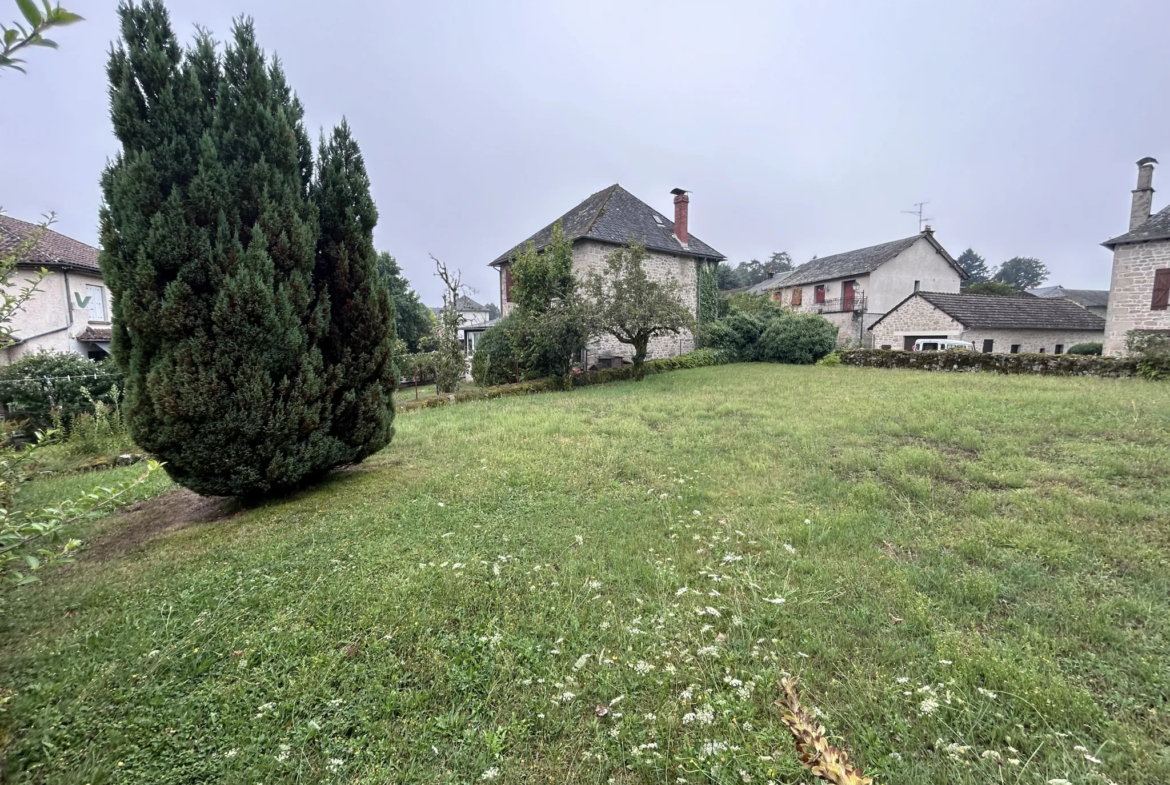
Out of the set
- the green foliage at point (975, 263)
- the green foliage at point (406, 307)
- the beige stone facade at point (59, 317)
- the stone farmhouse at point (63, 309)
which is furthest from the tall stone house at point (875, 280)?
the green foliage at point (975, 263)

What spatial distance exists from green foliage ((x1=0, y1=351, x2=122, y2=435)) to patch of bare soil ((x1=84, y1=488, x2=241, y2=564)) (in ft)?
12.8

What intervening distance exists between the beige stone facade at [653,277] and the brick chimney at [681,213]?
1072 millimetres

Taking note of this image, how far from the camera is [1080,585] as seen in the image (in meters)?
2.87

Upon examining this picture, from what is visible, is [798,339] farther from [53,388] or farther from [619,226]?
[53,388]

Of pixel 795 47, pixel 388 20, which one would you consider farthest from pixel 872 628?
pixel 795 47

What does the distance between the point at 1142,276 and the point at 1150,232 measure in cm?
159

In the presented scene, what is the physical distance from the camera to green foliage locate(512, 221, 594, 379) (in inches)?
532

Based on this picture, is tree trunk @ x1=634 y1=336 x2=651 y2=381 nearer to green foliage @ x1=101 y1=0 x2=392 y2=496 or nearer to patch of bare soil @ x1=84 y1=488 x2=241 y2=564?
green foliage @ x1=101 y1=0 x2=392 y2=496

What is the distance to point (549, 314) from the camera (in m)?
13.5

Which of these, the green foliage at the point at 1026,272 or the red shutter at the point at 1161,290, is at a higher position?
the green foliage at the point at 1026,272

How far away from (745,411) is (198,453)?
8.04 metres

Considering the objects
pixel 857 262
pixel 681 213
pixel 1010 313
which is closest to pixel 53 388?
pixel 681 213

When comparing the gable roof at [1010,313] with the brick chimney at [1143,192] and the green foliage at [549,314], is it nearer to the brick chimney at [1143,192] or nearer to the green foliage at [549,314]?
the brick chimney at [1143,192]

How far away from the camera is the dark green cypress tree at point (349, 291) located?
4.80 m
